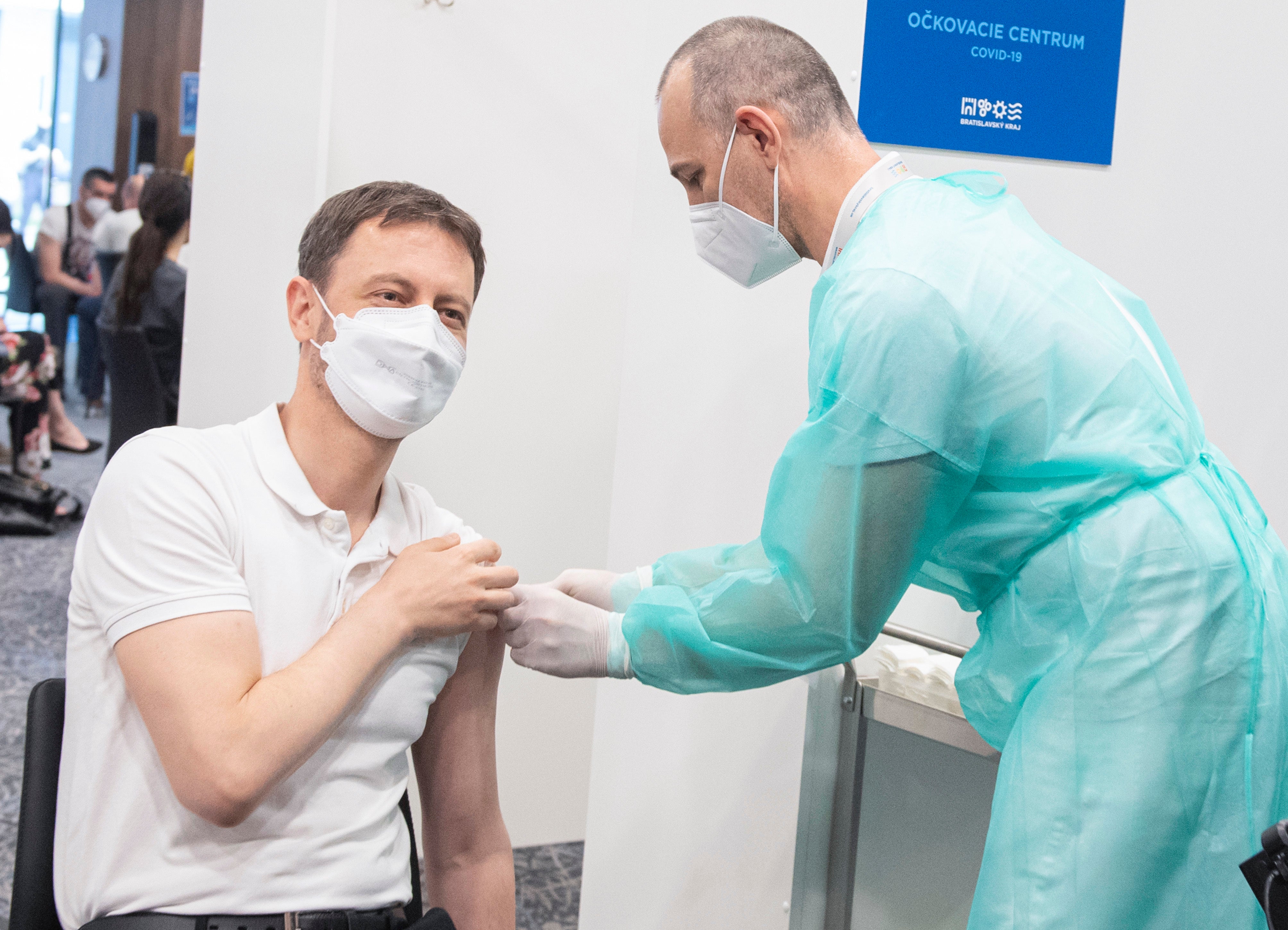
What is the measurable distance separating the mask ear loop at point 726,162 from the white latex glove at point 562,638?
589 mm

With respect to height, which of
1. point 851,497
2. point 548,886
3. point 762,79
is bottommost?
point 548,886

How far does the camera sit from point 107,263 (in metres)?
6.93

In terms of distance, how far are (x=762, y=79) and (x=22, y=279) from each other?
7.97 m

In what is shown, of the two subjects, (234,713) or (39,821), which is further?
(39,821)

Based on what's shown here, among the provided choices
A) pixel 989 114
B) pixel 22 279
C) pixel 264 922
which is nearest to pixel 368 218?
pixel 264 922

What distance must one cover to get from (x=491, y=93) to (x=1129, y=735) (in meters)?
2.14

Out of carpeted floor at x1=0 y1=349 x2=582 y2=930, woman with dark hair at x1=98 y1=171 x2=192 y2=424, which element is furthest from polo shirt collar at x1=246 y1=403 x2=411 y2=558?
woman with dark hair at x1=98 y1=171 x2=192 y2=424

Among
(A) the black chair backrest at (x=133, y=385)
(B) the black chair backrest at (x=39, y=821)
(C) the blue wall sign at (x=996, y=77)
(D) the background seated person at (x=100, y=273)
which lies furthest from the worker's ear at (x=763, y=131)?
(D) the background seated person at (x=100, y=273)

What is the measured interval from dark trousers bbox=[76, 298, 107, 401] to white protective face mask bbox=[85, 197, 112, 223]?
619 mm

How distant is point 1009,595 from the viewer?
130cm

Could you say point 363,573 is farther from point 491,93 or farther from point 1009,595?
point 491,93

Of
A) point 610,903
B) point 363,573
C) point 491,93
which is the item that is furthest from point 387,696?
point 491,93

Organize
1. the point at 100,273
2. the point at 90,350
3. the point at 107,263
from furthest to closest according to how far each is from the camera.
Result: 1. the point at 90,350
2. the point at 100,273
3. the point at 107,263

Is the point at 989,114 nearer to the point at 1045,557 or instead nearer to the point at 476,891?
the point at 1045,557
